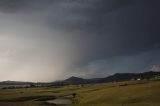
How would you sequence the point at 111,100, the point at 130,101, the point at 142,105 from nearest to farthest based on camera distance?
the point at 142,105
the point at 130,101
the point at 111,100

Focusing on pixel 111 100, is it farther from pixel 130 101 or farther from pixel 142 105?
pixel 142 105

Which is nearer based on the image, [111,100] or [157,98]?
[157,98]

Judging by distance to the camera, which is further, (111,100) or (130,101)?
(111,100)

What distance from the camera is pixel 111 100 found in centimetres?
8362

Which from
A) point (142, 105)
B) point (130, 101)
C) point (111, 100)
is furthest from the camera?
point (111, 100)

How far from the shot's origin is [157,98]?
76062mm

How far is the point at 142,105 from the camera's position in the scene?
63.2 meters

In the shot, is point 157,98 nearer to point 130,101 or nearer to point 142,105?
point 130,101

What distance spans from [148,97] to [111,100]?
10.6m

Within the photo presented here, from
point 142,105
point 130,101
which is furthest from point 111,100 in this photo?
point 142,105

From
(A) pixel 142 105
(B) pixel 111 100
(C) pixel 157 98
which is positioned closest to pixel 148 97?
(C) pixel 157 98

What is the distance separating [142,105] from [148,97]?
53.3 ft

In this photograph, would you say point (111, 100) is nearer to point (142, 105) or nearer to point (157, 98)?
point (157, 98)

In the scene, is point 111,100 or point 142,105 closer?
point 142,105
